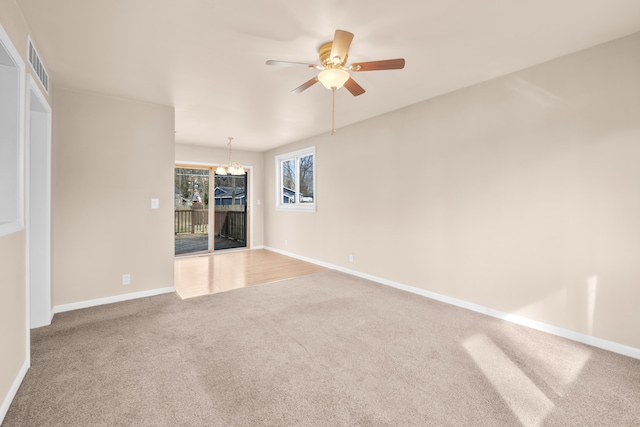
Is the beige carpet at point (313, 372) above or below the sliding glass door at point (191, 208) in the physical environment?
below

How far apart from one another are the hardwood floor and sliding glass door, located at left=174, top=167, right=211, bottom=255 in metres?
0.70

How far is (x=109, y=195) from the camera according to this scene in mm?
3490

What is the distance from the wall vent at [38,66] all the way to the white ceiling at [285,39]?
4.0 inches

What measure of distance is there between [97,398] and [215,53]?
107 inches

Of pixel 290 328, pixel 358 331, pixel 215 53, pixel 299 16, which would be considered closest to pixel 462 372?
pixel 358 331

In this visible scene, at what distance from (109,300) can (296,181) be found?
398 cm

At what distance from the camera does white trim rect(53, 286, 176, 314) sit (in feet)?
10.6

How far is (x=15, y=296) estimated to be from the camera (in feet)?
6.20

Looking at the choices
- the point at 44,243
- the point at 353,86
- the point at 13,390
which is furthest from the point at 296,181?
the point at 13,390

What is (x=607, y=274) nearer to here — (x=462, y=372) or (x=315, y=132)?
(x=462, y=372)

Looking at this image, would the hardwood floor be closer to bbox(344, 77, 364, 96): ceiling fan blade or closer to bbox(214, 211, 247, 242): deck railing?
bbox(214, 211, 247, 242): deck railing

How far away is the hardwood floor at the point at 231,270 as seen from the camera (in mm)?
4227

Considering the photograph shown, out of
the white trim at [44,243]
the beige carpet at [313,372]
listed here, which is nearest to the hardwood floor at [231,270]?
the beige carpet at [313,372]

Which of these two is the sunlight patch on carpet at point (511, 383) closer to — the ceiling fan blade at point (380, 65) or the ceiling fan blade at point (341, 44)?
the ceiling fan blade at point (380, 65)
